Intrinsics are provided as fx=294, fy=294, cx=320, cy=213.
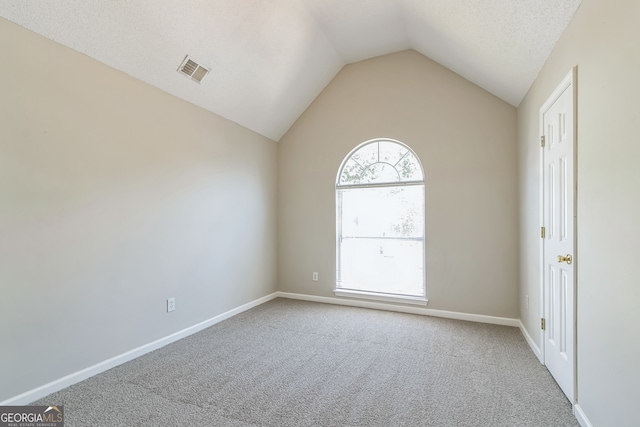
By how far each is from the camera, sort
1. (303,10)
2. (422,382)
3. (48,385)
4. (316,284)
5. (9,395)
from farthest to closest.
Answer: (316,284) → (303,10) → (422,382) → (48,385) → (9,395)

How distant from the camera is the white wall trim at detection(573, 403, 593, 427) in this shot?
1.62 metres

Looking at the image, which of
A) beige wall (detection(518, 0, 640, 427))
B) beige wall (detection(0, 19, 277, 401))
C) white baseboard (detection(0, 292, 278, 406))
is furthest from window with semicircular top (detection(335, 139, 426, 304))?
beige wall (detection(518, 0, 640, 427))

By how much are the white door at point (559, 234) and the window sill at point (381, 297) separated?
1488mm

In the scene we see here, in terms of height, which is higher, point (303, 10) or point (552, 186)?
point (303, 10)

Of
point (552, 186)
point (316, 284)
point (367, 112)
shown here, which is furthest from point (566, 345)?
point (367, 112)

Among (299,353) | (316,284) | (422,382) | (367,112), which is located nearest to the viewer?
(422,382)

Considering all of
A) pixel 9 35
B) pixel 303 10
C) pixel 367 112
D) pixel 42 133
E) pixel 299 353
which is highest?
pixel 303 10

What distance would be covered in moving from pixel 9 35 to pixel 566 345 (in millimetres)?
4155

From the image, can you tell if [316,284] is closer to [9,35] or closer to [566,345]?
[566,345]

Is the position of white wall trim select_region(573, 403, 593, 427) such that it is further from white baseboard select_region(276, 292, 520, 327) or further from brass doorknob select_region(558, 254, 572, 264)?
white baseboard select_region(276, 292, 520, 327)

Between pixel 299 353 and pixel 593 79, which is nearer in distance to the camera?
pixel 593 79

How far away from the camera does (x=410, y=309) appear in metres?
3.78

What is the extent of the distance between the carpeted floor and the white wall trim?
1.4 inches

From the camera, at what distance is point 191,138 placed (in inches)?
124
